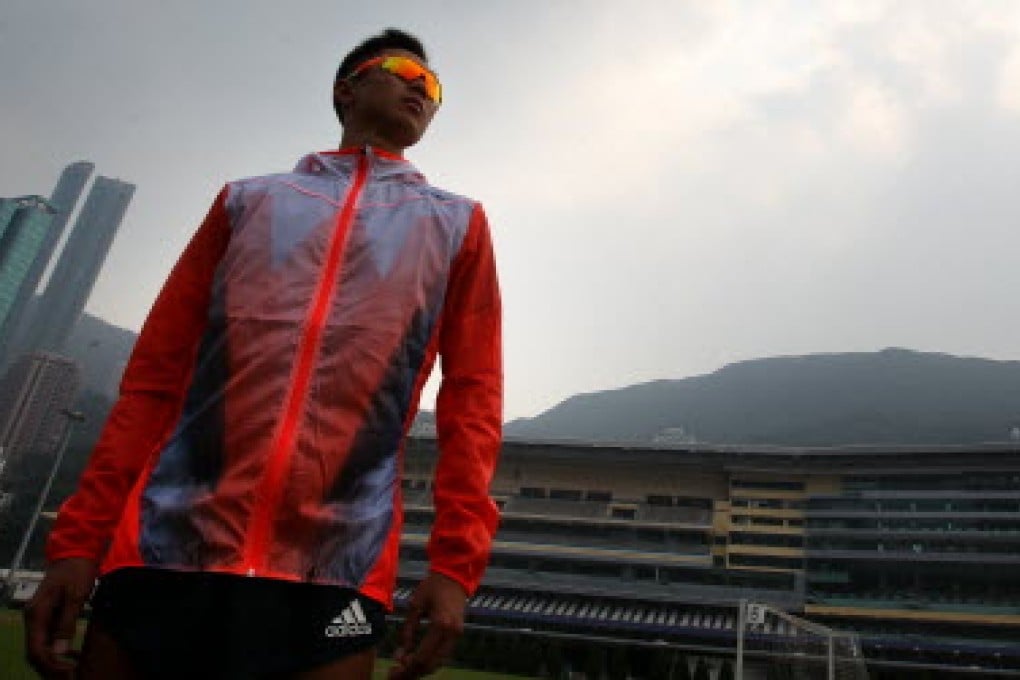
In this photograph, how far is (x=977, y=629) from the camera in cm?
4272

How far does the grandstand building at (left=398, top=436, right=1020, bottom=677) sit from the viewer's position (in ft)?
145

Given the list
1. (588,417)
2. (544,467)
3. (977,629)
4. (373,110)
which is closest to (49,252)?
(588,417)

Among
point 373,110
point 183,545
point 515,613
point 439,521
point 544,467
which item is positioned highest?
point 544,467

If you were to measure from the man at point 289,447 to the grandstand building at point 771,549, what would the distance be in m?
46.4

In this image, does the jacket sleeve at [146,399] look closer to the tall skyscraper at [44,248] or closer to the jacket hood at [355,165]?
the jacket hood at [355,165]

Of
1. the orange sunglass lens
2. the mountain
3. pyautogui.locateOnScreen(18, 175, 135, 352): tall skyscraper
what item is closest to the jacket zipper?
the orange sunglass lens

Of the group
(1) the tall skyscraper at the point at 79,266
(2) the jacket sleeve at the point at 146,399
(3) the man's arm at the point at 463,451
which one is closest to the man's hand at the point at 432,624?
(3) the man's arm at the point at 463,451

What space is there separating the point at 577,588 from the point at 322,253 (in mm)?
50803

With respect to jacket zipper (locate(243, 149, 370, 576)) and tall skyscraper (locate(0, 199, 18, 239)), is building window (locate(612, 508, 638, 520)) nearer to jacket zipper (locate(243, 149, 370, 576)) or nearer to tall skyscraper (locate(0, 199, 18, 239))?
jacket zipper (locate(243, 149, 370, 576))

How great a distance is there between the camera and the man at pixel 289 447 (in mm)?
1425

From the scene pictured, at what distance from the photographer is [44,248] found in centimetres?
15550

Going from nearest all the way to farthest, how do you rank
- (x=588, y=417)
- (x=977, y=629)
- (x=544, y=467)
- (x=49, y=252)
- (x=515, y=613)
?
(x=977, y=629) < (x=515, y=613) < (x=544, y=467) < (x=49, y=252) < (x=588, y=417)

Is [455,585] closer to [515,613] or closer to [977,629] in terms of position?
[515,613]

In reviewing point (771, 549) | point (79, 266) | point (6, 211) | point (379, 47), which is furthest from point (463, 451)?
point (79, 266)
